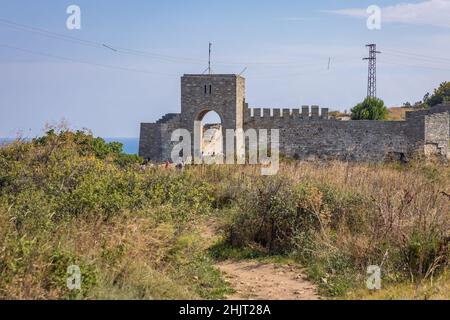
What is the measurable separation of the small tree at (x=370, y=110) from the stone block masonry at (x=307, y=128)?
3948mm

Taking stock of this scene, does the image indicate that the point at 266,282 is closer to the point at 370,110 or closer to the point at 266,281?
the point at 266,281

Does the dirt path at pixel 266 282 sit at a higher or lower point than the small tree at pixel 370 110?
lower

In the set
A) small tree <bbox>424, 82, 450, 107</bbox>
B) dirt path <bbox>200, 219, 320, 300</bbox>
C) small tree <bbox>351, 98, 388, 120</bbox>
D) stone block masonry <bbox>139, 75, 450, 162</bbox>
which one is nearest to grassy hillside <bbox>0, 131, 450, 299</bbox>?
dirt path <bbox>200, 219, 320, 300</bbox>

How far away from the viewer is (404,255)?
870 cm

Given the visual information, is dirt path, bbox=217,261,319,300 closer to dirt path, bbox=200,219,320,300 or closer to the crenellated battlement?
dirt path, bbox=200,219,320,300

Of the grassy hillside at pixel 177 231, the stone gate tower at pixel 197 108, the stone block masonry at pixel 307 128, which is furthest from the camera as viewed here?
the stone gate tower at pixel 197 108

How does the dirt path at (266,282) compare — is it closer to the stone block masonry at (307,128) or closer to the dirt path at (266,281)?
the dirt path at (266,281)

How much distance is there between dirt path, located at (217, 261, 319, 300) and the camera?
8516mm

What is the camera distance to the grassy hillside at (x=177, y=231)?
7.12 m

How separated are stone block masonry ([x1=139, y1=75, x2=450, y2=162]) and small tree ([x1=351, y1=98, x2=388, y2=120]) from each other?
13.0ft

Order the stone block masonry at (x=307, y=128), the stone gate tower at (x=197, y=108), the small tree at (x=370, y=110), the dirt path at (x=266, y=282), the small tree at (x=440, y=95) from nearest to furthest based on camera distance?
1. the dirt path at (x=266, y=282)
2. the stone block masonry at (x=307, y=128)
3. the stone gate tower at (x=197, y=108)
4. the small tree at (x=370, y=110)
5. the small tree at (x=440, y=95)

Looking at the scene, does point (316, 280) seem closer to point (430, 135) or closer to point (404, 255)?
point (404, 255)

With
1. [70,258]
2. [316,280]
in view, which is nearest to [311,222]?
[316,280]

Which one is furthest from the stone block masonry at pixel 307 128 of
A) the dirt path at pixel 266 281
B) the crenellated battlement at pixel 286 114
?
the dirt path at pixel 266 281
